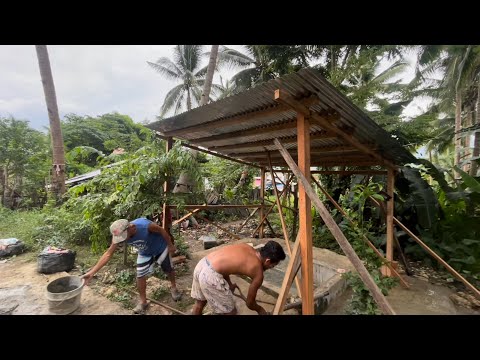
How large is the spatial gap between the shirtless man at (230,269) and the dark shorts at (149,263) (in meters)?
1.19

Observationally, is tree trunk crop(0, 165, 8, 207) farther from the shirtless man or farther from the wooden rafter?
the shirtless man

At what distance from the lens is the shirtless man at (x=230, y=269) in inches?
92.9

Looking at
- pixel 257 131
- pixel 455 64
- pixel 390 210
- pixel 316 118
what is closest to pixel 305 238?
pixel 316 118

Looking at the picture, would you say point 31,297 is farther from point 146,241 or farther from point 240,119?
point 240,119

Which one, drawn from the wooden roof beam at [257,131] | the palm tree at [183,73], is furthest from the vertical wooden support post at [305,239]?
the palm tree at [183,73]

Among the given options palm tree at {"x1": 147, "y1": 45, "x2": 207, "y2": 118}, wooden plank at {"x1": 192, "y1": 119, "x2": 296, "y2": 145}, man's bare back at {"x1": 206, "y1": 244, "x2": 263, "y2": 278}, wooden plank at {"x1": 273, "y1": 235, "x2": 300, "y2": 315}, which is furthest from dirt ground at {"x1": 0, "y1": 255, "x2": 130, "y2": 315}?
palm tree at {"x1": 147, "y1": 45, "x2": 207, "y2": 118}

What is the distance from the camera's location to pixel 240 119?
2734mm

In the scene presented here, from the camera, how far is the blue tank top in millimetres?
3245

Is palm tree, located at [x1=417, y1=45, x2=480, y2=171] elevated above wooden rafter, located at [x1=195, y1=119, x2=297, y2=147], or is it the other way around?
palm tree, located at [x1=417, y1=45, x2=480, y2=171]

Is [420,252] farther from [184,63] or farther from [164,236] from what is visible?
[184,63]

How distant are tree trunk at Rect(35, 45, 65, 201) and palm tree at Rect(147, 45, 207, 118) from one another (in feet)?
42.3

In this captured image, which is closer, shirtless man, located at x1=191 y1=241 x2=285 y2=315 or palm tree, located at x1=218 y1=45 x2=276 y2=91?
shirtless man, located at x1=191 y1=241 x2=285 y2=315
